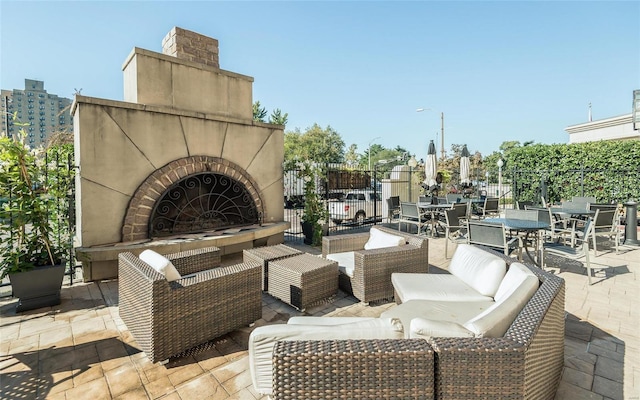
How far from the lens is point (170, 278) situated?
2.77 metres

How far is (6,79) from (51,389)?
14.4 ft

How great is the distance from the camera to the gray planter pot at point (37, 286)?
3.55 meters

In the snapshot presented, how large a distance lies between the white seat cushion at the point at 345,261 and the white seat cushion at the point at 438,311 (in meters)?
1.29

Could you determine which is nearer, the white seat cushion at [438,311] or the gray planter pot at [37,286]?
the white seat cushion at [438,311]

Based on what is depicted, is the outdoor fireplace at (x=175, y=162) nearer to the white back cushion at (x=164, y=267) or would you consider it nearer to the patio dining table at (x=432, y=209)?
the white back cushion at (x=164, y=267)

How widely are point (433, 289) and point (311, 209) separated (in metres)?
4.80

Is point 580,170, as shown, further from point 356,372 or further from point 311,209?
point 356,372

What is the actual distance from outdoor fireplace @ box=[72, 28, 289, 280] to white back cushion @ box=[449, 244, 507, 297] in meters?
4.12

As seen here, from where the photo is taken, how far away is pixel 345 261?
4.31 m

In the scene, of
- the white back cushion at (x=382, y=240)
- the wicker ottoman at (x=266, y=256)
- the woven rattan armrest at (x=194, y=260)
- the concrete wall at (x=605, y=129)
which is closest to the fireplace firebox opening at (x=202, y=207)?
the woven rattan armrest at (x=194, y=260)

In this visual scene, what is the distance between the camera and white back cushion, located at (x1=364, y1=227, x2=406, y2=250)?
4.22 metres

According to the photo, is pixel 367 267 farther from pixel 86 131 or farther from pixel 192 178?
pixel 86 131

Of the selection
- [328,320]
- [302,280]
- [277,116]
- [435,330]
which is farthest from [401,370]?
[277,116]

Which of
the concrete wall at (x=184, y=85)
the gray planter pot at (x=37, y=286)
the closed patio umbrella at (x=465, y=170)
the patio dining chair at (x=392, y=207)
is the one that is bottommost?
the gray planter pot at (x=37, y=286)
